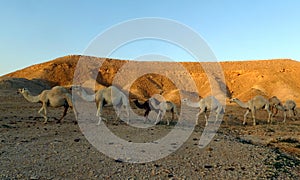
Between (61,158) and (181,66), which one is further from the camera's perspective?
(181,66)

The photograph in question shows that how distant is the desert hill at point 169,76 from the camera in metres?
79.7

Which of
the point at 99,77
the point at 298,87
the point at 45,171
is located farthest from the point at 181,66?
the point at 45,171

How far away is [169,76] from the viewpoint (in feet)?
306

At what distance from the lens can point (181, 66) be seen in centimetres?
10644

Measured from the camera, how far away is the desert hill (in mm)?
79688

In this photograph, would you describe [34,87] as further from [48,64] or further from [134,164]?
[134,164]

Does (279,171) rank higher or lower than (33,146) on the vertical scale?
lower

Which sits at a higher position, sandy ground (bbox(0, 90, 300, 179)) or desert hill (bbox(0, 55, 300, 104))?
desert hill (bbox(0, 55, 300, 104))

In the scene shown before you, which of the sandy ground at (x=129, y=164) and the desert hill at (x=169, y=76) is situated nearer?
the sandy ground at (x=129, y=164)

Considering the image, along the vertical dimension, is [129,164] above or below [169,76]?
below

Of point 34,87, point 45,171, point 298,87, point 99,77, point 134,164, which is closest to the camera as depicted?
point 45,171

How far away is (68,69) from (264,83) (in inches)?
1894

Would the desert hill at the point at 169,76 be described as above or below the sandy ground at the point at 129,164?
→ above

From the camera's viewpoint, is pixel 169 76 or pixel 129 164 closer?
pixel 129 164
